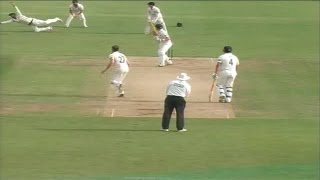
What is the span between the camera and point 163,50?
29469 millimetres

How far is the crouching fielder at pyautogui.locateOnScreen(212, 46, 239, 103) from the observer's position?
24.5m

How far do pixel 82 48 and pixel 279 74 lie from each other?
8.75 meters

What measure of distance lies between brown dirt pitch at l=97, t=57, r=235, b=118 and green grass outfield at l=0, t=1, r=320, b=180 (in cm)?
66

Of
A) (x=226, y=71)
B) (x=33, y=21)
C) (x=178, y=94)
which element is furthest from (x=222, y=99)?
(x=33, y=21)

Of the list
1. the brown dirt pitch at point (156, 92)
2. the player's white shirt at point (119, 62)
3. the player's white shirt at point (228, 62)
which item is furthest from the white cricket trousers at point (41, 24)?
the player's white shirt at point (228, 62)

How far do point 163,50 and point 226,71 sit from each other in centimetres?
533

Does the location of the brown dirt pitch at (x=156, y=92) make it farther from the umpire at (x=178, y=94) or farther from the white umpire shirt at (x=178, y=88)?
the white umpire shirt at (x=178, y=88)

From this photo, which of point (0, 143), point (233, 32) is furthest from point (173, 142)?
point (233, 32)

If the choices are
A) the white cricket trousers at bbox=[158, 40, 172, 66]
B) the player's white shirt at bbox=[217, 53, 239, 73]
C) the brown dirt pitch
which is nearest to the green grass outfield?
the brown dirt pitch

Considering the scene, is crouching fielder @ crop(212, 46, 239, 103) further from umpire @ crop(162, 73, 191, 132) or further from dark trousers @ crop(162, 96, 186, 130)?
umpire @ crop(162, 73, 191, 132)

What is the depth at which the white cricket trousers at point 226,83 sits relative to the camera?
2458cm

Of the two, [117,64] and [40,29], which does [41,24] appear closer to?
[40,29]

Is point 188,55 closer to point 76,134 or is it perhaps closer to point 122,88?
point 122,88

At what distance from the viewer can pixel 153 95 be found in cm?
2584
